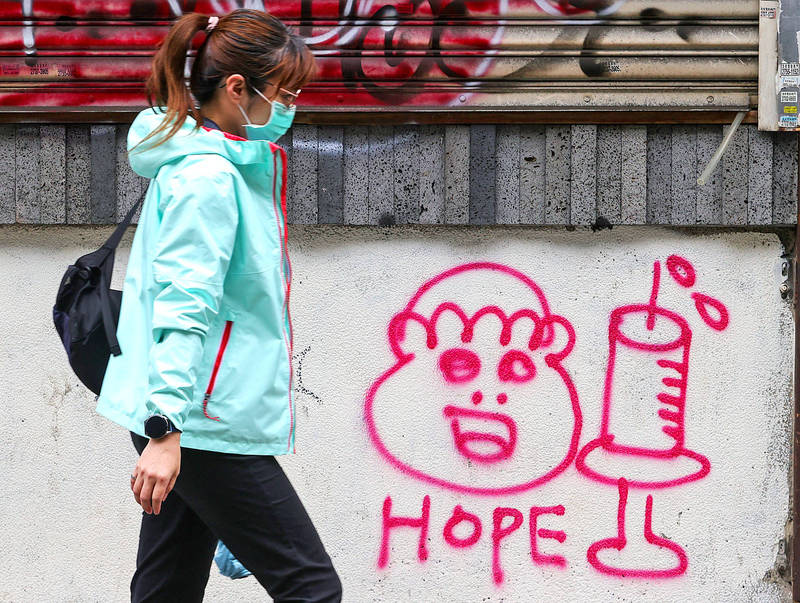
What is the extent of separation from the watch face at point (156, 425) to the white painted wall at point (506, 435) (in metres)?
1.69

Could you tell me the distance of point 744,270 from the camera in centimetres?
356

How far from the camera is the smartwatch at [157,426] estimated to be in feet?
6.20

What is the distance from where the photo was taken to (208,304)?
6.53 ft

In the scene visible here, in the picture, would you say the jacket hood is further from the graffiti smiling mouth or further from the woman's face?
the graffiti smiling mouth

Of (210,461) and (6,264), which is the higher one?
(6,264)

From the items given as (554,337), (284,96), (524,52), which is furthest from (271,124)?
(554,337)

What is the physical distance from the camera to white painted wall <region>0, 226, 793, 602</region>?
3527 mm

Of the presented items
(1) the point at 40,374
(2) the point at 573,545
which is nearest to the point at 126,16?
(1) the point at 40,374

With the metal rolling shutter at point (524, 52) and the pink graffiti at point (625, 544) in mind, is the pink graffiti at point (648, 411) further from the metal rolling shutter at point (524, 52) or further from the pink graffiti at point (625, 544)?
the metal rolling shutter at point (524, 52)

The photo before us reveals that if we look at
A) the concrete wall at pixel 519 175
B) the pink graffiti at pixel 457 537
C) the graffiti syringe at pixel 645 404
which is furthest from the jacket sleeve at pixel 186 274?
the graffiti syringe at pixel 645 404

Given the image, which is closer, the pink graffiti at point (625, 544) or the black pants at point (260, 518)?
the black pants at point (260, 518)

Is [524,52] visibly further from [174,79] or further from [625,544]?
[625,544]

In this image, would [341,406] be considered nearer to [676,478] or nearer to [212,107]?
[676,478]

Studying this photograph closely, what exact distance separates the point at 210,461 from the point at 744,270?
2314 mm
